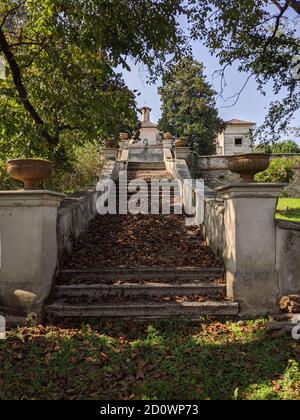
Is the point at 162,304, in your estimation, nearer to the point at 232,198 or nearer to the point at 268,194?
the point at 232,198

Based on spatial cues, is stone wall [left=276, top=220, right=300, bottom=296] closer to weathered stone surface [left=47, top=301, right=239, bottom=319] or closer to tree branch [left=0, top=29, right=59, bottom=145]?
weathered stone surface [left=47, top=301, right=239, bottom=319]

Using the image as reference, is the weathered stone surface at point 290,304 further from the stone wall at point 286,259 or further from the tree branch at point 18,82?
the tree branch at point 18,82

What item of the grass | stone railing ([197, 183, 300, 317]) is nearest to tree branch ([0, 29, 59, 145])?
stone railing ([197, 183, 300, 317])

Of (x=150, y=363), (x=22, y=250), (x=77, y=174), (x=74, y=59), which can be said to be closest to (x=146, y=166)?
(x=77, y=174)

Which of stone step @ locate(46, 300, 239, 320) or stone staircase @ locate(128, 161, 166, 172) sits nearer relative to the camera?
stone step @ locate(46, 300, 239, 320)

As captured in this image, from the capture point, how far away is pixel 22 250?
15.0 ft

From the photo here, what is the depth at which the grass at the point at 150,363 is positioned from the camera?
302 cm

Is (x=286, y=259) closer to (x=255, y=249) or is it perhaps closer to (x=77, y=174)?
(x=255, y=249)

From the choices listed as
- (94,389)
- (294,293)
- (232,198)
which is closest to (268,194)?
(232,198)

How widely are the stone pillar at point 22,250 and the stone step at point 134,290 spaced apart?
464 mm

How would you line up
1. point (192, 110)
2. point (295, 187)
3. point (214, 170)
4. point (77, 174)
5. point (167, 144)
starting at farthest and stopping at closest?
point (192, 110) < point (214, 170) < point (295, 187) < point (167, 144) < point (77, 174)

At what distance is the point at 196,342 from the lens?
3936mm

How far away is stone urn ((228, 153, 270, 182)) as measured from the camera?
4.59 meters

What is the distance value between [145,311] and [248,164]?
2299 millimetres
